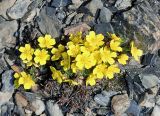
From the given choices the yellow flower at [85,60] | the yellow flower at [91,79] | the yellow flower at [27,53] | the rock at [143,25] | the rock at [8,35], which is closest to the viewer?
the yellow flower at [85,60]

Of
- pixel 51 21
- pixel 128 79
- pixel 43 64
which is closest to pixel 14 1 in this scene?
pixel 51 21

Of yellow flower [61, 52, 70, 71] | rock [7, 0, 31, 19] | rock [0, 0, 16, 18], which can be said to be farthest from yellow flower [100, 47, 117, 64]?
rock [0, 0, 16, 18]

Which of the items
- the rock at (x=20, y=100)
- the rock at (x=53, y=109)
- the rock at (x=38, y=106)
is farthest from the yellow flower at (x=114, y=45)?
the rock at (x=20, y=100)

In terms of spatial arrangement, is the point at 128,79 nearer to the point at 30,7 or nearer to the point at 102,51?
the point at 102,51

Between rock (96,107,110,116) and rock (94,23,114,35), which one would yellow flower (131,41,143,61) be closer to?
rock (94,23,114,35)

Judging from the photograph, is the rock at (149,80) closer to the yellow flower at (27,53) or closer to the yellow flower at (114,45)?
the yellow flower at (114,45)

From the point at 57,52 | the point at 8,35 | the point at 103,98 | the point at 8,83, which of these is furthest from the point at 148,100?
the point at 8,35
